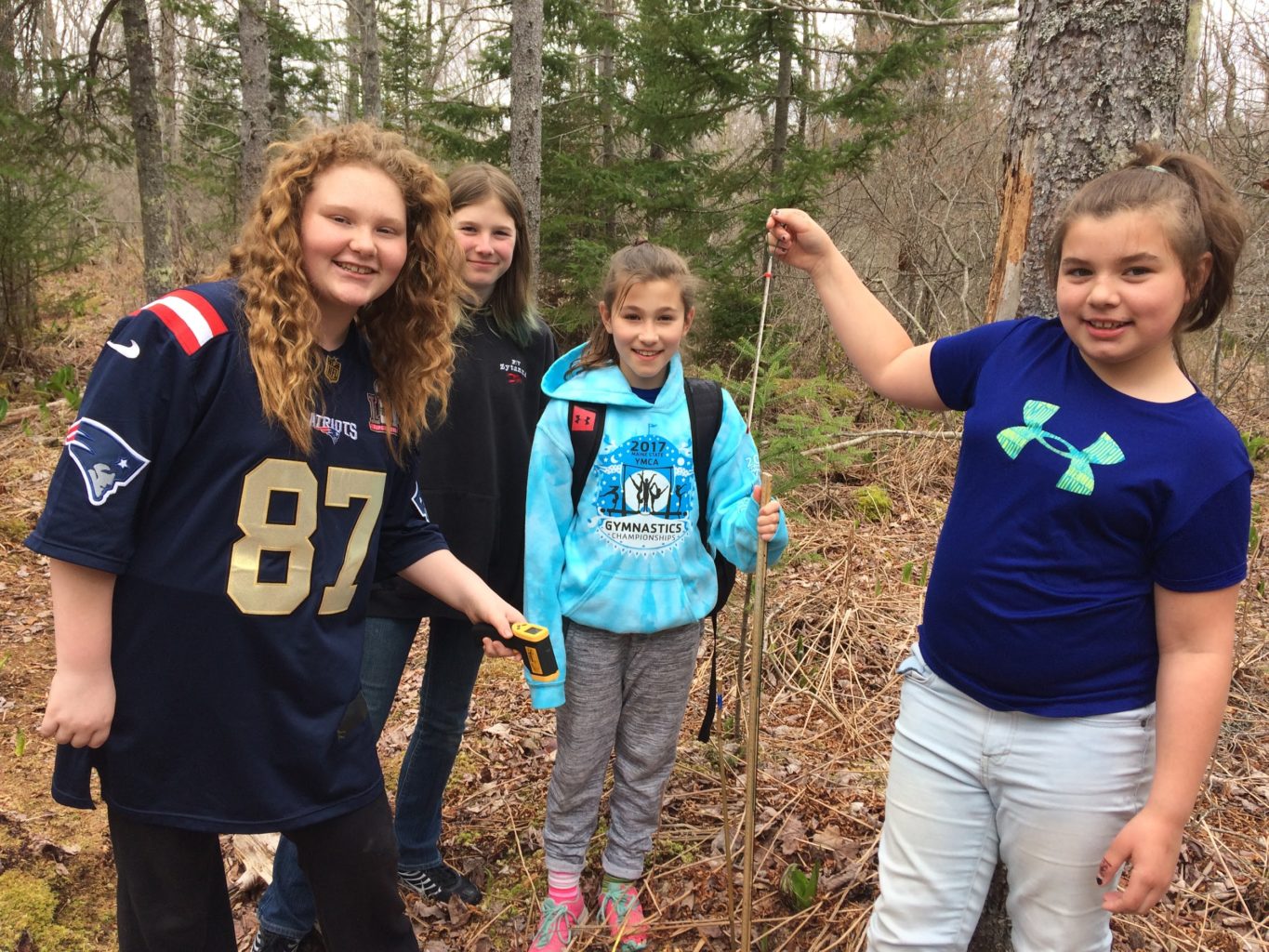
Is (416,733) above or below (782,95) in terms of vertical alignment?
below

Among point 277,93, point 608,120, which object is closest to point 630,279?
point 608,120

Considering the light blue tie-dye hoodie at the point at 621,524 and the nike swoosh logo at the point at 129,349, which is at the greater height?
the nike swoosh logo at the point at 129,349

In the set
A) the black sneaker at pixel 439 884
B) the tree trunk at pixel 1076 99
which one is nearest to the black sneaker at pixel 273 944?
the black sneaker at pixel 439 884

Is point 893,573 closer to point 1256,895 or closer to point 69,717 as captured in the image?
point 1256,895

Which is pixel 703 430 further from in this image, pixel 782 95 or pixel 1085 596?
pixel 782 95

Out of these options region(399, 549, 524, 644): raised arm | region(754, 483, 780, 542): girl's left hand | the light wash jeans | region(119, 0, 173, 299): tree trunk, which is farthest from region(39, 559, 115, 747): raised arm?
region(119, 0, 173, 299): tree trunk

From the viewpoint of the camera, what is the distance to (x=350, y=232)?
1.72 m

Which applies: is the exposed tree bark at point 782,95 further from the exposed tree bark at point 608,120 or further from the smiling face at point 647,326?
the smiling face at point 647,326

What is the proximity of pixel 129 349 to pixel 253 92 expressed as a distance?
9152 millimetres

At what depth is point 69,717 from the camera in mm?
1512

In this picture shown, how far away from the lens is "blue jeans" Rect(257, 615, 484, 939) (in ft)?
7.74

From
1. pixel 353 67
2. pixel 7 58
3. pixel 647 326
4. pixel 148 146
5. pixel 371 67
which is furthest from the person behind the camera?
pixel 353 67

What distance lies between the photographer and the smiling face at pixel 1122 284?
4.66 feet

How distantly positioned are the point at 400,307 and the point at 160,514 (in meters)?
0.69
